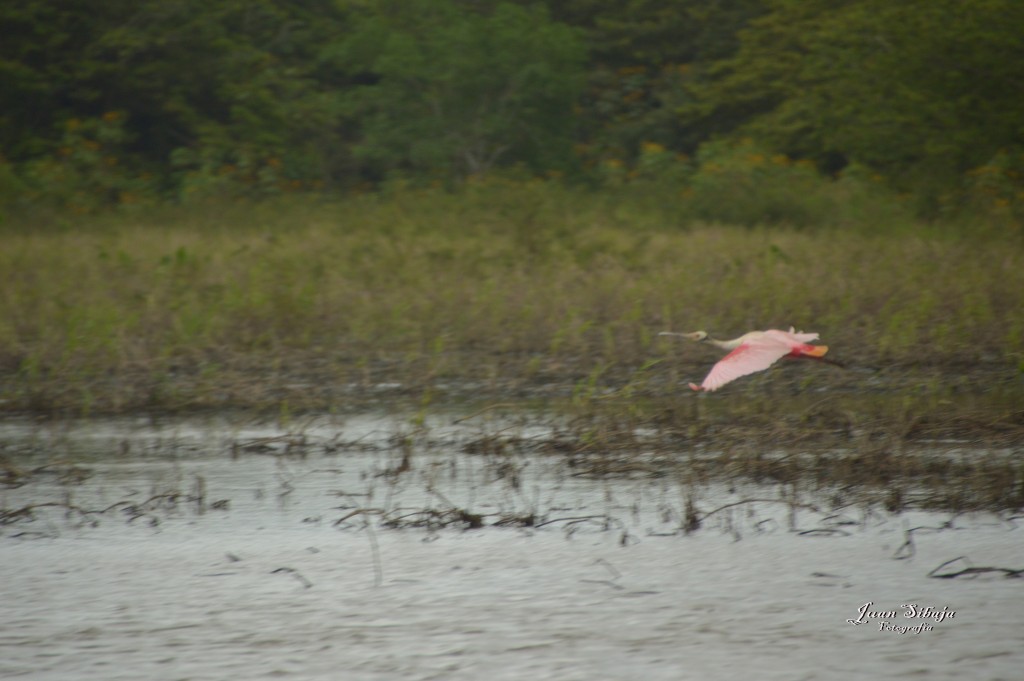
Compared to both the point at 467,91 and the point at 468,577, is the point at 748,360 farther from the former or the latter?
the point at 467,91

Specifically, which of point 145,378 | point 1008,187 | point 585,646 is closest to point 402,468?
point 585,646

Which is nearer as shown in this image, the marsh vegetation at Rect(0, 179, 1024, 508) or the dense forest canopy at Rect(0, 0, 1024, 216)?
the marsh vegetation at Rect(0, 179, 1024, 508)

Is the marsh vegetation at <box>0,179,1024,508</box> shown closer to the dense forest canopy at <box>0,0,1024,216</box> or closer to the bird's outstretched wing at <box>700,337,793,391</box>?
the bird's outstretched wing at <box>700,337,793,391</box>

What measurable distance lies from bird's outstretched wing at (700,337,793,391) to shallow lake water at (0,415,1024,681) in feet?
1.59

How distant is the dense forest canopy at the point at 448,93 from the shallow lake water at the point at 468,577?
10526mm

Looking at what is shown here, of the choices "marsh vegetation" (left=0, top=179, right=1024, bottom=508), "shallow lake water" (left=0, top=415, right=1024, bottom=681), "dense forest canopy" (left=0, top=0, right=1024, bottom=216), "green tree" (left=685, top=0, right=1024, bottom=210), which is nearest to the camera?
"shallow lake water" (left=0, top=415, right=1024, bottom=681)

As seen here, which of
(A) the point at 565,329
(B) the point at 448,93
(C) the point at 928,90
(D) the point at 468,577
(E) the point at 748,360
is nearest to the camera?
(D) the point at 468,577

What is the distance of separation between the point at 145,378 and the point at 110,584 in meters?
4.08

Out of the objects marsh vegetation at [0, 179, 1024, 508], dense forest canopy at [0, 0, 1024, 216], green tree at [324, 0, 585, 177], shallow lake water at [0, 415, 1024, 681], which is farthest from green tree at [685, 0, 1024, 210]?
shallow lake water at [0, 415, 1024, 681]

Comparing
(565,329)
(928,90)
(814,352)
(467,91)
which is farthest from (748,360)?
(467,91)

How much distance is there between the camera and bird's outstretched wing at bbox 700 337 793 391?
237 inches

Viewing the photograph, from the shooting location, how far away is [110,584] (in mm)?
4977

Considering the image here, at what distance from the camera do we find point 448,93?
20.2 metres

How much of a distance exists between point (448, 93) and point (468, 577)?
51.9ft
